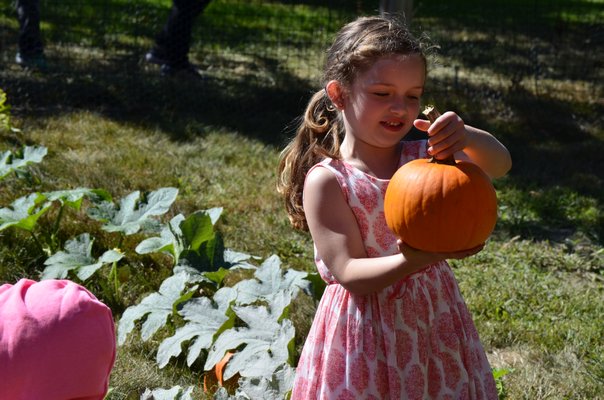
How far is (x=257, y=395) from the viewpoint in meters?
2.51

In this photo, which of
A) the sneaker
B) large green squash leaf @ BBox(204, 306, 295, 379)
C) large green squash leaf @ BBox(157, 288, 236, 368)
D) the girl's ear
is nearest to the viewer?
the girl's ear

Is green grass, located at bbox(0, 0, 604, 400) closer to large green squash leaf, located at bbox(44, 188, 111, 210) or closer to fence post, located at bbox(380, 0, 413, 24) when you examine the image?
large green squash leaf, located at bbox(44, 188, 111, 210)

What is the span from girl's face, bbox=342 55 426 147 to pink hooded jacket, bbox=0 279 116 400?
820 millimetres

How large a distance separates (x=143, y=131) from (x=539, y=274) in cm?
285

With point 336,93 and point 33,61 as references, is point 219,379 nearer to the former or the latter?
point 336,93

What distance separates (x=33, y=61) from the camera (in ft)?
21.7

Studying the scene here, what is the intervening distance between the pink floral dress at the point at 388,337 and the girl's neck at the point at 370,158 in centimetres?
4

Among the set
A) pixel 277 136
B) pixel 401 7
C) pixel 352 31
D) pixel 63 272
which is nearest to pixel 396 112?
pixel 352 31

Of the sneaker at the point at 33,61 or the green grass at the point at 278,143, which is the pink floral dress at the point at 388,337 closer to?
→ the green grass at the point at 278,143

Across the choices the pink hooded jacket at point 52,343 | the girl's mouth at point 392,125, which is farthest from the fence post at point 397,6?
the pink hooded jacket at point 52,343

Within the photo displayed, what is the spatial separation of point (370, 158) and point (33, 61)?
5.07 m

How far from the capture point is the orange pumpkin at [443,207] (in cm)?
185

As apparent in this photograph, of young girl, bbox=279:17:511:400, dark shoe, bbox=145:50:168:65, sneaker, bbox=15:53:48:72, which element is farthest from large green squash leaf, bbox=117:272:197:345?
dark shoe, bbox=145:50:168:65

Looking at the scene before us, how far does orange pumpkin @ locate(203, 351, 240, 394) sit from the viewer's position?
272 centimetres
